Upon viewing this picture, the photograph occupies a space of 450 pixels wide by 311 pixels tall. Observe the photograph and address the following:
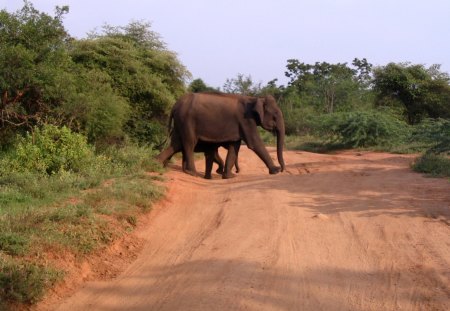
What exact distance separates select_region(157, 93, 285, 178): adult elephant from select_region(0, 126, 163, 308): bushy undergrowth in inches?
54.2

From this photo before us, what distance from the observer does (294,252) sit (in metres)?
5.99

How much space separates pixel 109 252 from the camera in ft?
21.1

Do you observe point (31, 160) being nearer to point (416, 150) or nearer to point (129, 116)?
point (129, 116)

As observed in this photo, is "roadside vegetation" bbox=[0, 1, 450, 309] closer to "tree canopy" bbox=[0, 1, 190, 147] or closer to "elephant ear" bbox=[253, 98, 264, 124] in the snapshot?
"tree canopy" bbox=[0, 1, 190, 147]

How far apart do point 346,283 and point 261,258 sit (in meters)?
1.00

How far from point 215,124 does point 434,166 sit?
200 inches

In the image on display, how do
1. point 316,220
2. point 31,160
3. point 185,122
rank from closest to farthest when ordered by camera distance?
1. point 316,220
2. point 31,160
3. point 185,122

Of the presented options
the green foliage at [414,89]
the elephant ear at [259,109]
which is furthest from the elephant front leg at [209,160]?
the green foliage at [414,89]

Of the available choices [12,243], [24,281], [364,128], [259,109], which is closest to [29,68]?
[259,109]

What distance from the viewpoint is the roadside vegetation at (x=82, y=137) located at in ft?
20.1

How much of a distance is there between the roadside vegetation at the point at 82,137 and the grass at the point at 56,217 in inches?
0.5

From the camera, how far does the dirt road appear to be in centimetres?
488

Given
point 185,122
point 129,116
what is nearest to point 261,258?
point 185,122

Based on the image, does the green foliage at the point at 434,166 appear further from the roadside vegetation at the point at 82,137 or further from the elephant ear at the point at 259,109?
the elephant ear at the point at 259,109
